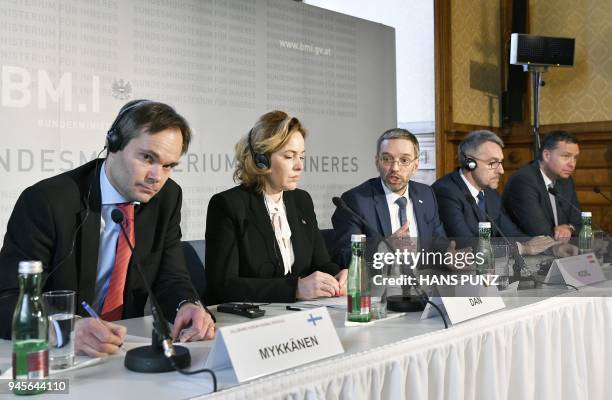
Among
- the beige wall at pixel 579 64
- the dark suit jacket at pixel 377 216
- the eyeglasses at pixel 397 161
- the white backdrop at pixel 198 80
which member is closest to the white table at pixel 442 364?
the dark suit jacket at pixel 377 216

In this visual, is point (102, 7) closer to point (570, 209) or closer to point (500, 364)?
point (500, 364)

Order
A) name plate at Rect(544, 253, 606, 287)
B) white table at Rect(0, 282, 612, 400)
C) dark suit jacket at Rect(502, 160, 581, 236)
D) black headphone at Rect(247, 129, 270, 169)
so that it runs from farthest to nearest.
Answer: dark suit jacket at Rect(502, 160, 581, 236) → black headphone at Rect(247, 129, 270, 169) → name plate at Rect(544, 253, 606, 287) → white table at Rect(0, 282, 612, 400)

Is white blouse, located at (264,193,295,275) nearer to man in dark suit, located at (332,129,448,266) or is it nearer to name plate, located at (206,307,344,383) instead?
man in dark suit, located at (332,129,448,266)

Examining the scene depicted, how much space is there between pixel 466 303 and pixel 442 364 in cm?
22

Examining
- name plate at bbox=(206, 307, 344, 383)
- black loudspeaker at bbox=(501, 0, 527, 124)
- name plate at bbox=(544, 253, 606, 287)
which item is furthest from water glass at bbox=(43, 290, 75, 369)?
black loudspeaker at bbox=(501, 0, 527, 124)

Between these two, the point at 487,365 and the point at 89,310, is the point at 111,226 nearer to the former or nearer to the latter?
the point at 89,310

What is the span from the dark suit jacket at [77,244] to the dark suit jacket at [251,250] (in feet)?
0.88

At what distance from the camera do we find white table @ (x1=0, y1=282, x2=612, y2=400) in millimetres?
1286

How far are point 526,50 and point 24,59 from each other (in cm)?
387

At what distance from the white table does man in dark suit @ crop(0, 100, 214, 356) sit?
0.53ft

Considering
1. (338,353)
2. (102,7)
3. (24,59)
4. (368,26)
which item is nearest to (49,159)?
(24,59)

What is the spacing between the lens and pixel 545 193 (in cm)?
418

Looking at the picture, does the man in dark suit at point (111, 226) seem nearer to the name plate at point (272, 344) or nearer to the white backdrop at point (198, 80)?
the name plate at point (272, 344)

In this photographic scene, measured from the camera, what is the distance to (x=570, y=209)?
4.34 metres
